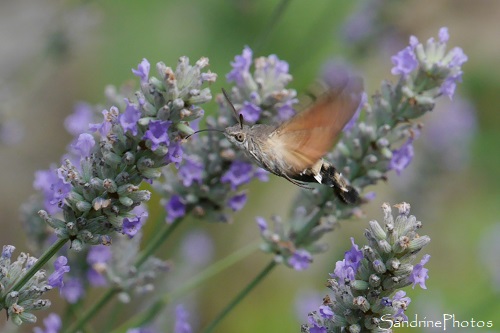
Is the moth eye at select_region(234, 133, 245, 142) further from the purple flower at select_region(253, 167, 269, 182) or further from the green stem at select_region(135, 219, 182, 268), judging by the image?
the green stem at select_region(135, 219, 182, 268)

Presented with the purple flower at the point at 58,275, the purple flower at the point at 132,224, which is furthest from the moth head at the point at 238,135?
the purple flower at the point at 58,275

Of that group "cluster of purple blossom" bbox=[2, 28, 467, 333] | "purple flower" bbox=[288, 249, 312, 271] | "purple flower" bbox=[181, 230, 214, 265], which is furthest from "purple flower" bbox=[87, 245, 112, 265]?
"purple flower" bbox=[181, 230, 214, 265]

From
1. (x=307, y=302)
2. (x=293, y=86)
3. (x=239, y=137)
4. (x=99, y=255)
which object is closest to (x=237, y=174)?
(x=239, y=137)

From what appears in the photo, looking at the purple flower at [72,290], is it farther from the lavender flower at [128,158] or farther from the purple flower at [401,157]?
the purple flower at [401,157]

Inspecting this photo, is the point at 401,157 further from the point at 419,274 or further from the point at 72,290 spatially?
the point at 72,290

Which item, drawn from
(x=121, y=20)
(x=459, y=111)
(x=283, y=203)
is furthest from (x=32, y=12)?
(x=459, y=111)

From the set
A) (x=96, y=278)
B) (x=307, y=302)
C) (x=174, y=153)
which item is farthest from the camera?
(x=307, y=302)
